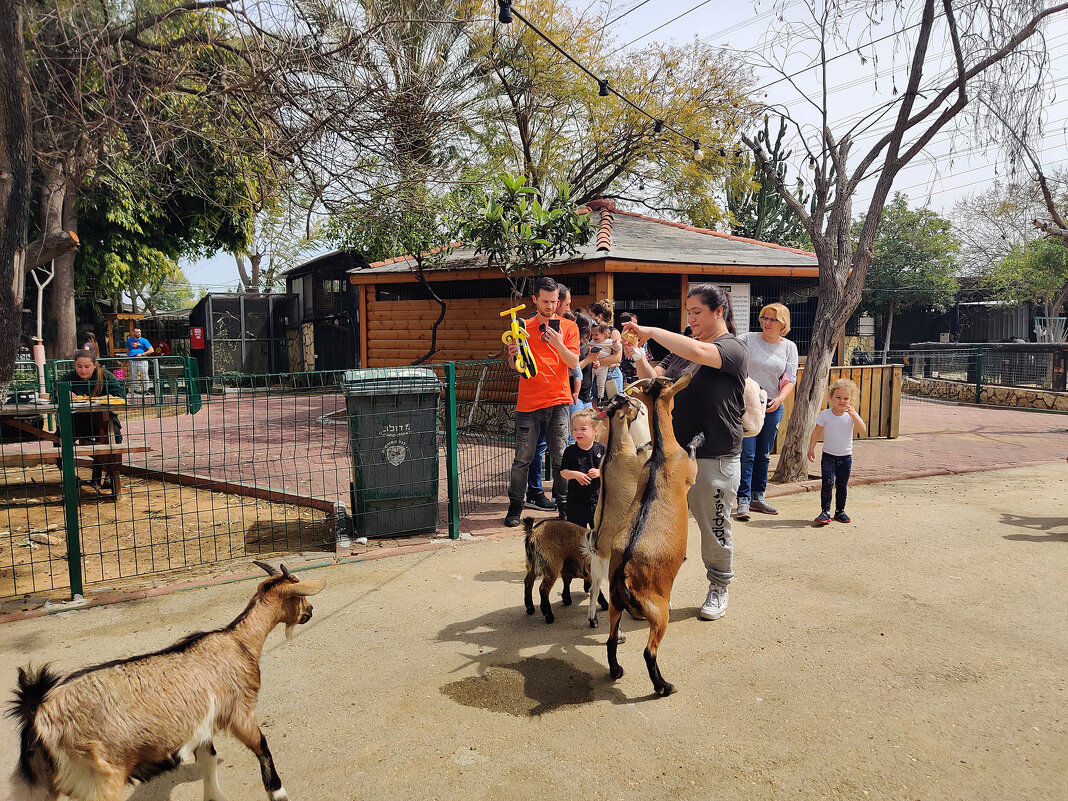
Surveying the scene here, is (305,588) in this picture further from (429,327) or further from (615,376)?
(429,327)

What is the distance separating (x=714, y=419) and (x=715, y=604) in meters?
1.13

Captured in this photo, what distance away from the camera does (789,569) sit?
4883 mm

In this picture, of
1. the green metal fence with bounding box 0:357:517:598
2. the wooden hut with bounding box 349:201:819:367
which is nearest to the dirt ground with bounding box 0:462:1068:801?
the green metal fence with bounding box 0:357:517:598

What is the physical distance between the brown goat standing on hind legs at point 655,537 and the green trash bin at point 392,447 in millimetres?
2495

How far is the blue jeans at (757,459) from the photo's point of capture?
20.3 feet

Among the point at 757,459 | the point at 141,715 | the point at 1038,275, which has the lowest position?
the point at 141,715

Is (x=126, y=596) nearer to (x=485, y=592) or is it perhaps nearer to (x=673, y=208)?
(x=485, y=592)

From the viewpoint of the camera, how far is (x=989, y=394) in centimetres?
1680

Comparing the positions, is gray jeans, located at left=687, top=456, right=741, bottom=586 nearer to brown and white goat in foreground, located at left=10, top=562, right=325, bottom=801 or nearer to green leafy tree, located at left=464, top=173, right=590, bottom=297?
brown and white goat in foreground, located at left=10, top=562, right=325, bottom=801

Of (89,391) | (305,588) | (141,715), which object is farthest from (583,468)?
(89,391)

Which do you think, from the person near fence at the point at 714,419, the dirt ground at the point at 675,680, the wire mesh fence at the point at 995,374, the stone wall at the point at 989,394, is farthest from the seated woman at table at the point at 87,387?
the wire mesh fence at the point at 995,374

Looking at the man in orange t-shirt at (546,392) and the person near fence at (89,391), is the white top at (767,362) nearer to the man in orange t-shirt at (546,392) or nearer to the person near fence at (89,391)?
the man in orange t-shirt at (546,392)

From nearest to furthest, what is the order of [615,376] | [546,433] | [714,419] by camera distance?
[714,419], [546,433], [615,376]

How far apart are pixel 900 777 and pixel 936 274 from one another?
100ft
